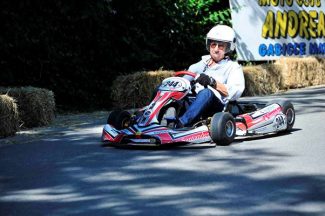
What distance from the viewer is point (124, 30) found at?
16.5m

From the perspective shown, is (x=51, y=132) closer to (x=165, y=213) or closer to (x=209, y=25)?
(x=165, y=213)

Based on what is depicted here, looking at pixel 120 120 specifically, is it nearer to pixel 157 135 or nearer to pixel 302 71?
pixel 157 135

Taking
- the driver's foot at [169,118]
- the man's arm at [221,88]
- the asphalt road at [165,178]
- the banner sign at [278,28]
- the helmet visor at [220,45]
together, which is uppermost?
the banner sign at [278,28]

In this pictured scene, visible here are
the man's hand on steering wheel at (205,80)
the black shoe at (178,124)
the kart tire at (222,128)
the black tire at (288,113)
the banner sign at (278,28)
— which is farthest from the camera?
the banner sign at (278,28)

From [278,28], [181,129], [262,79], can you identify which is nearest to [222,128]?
[181,129]

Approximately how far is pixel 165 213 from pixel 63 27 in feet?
34.8

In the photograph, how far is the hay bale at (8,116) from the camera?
1060 centimetres

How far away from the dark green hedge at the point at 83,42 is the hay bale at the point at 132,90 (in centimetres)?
105

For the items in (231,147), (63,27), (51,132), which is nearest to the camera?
(231,147)

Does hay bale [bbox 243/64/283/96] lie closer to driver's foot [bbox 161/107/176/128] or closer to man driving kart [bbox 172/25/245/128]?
man driving kart [bbox 172/25/245/128]

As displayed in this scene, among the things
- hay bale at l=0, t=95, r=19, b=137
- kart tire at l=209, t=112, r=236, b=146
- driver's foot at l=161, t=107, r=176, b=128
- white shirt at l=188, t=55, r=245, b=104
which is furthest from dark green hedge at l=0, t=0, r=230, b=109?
kart tire at l=209, t=112, r=236, b=146

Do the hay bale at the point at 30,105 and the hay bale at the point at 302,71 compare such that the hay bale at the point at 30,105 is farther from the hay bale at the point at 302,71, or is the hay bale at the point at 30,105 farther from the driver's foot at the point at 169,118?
the hay bale at the point at 302,71

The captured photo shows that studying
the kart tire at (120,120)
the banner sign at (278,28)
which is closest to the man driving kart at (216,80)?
the kart tire at (120,120)

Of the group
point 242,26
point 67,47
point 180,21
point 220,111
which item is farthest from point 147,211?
point 242,26
